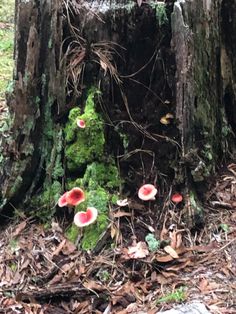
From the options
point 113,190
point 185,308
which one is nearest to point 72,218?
point 113,190

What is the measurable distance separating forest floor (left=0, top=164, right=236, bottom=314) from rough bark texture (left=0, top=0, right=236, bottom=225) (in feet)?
0.82

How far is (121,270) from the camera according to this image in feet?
10.2

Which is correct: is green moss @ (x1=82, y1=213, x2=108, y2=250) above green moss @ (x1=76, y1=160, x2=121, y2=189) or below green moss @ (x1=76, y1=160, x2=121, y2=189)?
below

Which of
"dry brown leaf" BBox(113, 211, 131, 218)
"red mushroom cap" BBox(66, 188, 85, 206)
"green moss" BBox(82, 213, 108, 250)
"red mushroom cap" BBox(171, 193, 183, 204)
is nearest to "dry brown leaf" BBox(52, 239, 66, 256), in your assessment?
"green moss" BBox(82, 213, 108, 250)

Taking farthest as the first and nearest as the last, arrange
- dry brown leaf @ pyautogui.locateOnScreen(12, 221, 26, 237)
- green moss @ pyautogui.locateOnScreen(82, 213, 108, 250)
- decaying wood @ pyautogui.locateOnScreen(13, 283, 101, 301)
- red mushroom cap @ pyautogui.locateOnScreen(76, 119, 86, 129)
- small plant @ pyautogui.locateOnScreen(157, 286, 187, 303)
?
dry brown leaf @ pyautogui.locateOnScreen(12, 221, 26, 237), red mushroom cap @ pyautogui.locateOnScreen(76, 119, 86, 129), green moss @ pyautogui.locateOnScreen(82, 213, 108, 250), decaying wood @ pyautogui.locateOnScreen(13, 283, 101, 301), small plant @ pyautogui.locateOnScreen(157, 286, 187, 303)

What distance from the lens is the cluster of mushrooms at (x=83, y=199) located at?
3195 millimetres

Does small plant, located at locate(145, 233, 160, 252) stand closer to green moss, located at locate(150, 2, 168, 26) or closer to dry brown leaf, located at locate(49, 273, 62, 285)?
dry brown leaf, located at locate(49, 273, 62, 285)

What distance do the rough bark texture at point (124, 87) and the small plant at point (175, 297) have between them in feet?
2.09

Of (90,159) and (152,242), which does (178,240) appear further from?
(90,159)

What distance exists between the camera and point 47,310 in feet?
9.72

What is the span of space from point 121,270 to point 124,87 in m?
1.21

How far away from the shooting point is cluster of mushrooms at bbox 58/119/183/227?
3195mm

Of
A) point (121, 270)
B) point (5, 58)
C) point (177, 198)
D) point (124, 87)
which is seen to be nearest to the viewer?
point (121, 270)

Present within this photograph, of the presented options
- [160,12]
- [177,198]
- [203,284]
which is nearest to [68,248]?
[177,198]
